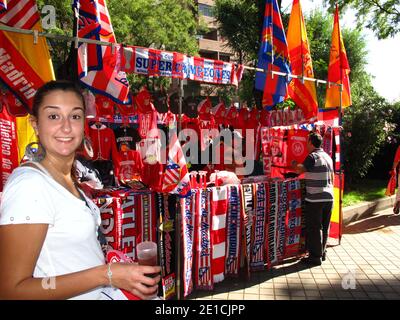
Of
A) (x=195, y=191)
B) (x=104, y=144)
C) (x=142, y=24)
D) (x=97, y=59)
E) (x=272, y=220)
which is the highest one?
(x=142, y=24)

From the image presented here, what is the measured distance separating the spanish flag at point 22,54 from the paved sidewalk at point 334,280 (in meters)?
3.19

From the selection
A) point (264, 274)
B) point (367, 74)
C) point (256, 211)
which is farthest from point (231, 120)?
point (367, 74)

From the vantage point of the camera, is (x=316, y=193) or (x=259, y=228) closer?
(x=259, y=228)

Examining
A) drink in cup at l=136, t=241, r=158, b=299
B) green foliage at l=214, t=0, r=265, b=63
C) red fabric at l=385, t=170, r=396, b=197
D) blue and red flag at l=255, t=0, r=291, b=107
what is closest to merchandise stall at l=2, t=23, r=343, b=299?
blue and red flag at l=255, t=0, r=291, b=107

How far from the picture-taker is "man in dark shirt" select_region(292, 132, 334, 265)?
18.6ft

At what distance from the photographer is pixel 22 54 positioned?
11.4 ft

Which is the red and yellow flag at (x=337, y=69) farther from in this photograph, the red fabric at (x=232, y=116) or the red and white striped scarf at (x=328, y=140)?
the red fabric at (x=232, y=116)

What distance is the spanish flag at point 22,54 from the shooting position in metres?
3.44

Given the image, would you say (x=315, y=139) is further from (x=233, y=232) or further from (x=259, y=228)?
(x=233, y=232)

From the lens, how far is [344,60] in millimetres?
7051

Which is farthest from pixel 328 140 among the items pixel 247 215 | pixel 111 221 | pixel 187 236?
pixel 111 221

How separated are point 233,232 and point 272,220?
81 cm

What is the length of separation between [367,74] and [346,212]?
2558 cm
